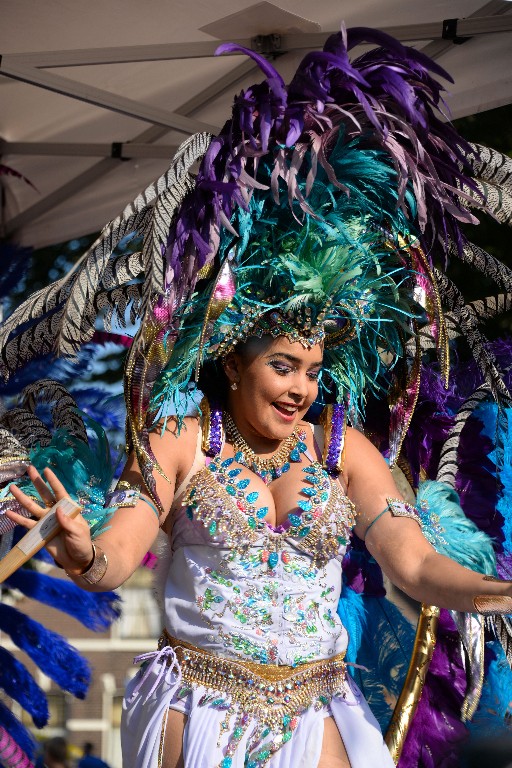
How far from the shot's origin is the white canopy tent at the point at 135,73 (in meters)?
3.57

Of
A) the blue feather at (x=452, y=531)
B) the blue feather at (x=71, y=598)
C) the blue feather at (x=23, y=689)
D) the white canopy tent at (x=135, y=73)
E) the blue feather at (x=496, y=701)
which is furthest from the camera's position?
the white canopy tent at (x=135, y=73)

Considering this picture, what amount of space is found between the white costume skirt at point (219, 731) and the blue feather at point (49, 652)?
0.99 m

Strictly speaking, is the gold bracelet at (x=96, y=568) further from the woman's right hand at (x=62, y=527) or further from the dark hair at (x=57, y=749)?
the dark hair at (x=57, y=749)

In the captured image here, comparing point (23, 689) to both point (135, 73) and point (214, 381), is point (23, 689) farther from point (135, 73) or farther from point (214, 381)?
point (135, 73)

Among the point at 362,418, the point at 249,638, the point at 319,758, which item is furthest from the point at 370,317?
the point at 319,758

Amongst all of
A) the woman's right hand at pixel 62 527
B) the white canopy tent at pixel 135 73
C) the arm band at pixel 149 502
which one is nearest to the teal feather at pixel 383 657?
the arm band at pixel 149 502

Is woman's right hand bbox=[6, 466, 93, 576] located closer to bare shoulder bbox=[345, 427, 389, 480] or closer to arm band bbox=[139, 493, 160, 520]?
arm band bbox=[139, 493, 160, 520]

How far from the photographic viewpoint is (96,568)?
200 centimetres

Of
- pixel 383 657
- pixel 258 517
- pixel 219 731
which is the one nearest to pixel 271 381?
pixel 258 517

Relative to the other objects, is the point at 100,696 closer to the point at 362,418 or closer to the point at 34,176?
the point at 362,418

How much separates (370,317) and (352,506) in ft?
1.61

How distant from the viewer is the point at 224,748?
2.23 m

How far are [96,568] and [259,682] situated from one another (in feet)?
1.72

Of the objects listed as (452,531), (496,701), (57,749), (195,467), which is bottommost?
(57,749)
